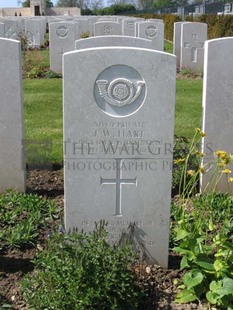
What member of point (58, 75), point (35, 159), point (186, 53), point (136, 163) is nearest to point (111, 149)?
point (136, 163)

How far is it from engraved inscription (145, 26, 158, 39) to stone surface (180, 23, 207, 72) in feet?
2.29

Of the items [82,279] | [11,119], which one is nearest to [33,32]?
[11,119]

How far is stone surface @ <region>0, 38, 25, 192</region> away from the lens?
4602 mm

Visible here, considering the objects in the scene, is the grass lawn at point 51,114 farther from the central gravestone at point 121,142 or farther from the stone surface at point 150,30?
the central gravestone at point 121,142

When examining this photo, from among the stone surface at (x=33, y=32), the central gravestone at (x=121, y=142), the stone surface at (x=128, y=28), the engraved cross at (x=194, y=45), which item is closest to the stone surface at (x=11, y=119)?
the central gravestone at (x=121, y=142)

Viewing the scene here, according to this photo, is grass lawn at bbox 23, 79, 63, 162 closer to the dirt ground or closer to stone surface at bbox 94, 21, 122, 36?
the dirt ground

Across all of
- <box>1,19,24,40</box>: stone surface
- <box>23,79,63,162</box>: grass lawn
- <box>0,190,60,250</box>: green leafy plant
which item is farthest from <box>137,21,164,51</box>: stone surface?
<box>0,190,60,250</box>: green leafy plant

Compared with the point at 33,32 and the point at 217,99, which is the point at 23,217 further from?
the point at 33,32

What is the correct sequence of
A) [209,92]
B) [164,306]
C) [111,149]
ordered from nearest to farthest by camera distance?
1. [164,306]
2. [111,149]
3. [209,92]

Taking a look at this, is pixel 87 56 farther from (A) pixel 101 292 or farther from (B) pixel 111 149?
(A) pixel 101 292

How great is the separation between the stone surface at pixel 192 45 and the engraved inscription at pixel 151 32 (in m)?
0.70

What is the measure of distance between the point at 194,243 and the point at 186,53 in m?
10.7

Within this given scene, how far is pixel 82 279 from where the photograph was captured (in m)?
2.91

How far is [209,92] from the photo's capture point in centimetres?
483
